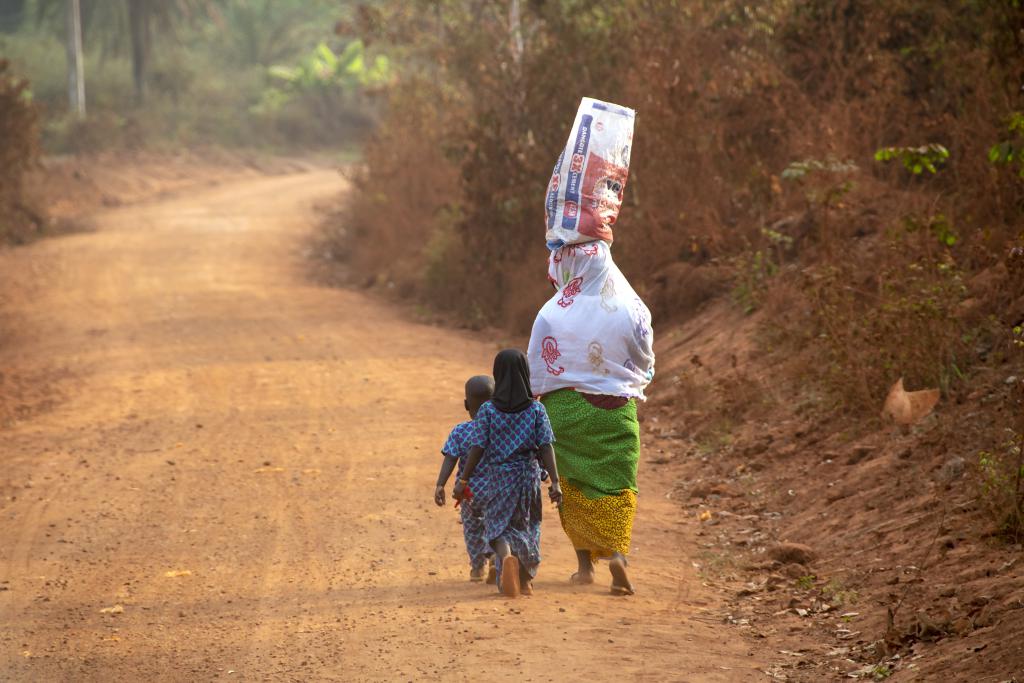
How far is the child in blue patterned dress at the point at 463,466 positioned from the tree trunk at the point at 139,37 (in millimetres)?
36252

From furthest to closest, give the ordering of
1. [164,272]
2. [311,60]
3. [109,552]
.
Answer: [311,60], [164,272], [109,552]

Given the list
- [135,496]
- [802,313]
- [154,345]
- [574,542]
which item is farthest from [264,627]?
[154,345]

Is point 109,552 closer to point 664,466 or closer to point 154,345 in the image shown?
point 664,466

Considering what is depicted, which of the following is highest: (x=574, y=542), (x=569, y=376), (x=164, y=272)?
(x=569, y=376)

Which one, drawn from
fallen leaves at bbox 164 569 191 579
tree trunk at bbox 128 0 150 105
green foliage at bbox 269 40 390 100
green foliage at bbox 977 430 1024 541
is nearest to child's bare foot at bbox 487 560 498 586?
fallen leaves at bbox 164 569 191 579

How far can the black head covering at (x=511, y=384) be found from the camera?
18.0ft

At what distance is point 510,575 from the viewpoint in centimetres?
554

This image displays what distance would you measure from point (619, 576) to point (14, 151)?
18.2 meters

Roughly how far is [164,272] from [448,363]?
7.36 meters

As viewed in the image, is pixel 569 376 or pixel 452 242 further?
pixel 452 242

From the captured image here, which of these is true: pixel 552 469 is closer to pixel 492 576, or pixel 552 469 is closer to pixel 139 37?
pixel 492 576

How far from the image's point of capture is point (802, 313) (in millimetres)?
9766

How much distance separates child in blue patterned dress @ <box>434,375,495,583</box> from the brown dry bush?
56.0ft

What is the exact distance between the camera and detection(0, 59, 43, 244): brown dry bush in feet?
68.1
